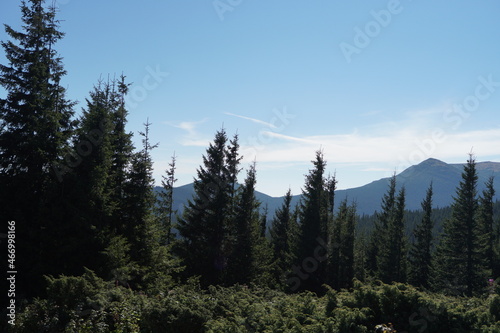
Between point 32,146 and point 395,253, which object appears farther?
point 395,253

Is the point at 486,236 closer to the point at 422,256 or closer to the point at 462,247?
the point at 462,247

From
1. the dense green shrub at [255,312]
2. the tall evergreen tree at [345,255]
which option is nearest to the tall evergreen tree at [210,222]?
the dense green shrub at [255,312]

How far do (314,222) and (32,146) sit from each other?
23.9 metres

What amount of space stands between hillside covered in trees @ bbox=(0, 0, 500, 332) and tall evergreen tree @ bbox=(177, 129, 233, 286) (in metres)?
0.09

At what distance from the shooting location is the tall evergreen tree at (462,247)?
128ft

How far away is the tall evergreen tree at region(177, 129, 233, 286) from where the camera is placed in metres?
26.1

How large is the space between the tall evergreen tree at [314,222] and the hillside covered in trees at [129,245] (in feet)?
0.33

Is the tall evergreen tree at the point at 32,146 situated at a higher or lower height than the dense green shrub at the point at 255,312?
higher

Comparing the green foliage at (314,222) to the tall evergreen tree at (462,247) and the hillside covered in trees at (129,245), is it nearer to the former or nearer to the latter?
the hillside covered in trees at (129,245)

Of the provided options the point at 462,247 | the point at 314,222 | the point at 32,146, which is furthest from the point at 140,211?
the point at 462,247

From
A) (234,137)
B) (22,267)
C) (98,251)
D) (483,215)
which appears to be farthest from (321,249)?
(483,215)

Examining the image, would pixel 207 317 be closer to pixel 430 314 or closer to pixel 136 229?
pixel 430 314

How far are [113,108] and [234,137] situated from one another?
10.7m

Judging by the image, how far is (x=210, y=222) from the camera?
26625 mm
